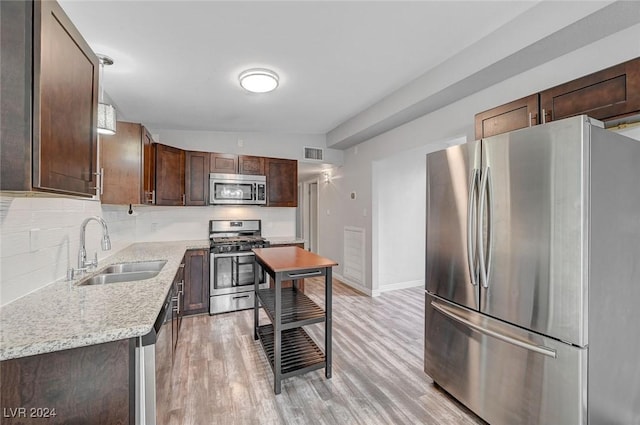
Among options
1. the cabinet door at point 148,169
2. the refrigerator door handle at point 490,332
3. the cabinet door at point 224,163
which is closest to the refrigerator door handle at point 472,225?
the refrigerator door handle at point 490,332

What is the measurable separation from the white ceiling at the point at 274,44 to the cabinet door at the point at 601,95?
62 cm

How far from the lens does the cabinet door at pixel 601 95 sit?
1.53m

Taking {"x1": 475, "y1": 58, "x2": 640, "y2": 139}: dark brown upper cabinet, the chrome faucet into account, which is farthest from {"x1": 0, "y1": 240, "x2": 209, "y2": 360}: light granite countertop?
{"x1": 475, "y1": 58, "x2": 640, "y2": 139}: dark brown upper cabinet

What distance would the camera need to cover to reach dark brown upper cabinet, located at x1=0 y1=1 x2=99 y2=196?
0.93 meters

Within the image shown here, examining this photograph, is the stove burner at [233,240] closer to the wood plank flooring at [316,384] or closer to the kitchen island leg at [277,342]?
the wood plank flooring at [316,384]

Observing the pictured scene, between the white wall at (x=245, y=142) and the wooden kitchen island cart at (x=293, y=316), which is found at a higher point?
the white wall at (x=245, y=142)

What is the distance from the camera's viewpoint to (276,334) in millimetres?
2170

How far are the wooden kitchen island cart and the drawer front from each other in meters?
1.19

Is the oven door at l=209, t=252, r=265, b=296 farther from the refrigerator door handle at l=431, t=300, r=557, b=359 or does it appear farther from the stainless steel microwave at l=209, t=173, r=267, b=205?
the refrigerator door handle at l=431, t=300, r=557, b=359

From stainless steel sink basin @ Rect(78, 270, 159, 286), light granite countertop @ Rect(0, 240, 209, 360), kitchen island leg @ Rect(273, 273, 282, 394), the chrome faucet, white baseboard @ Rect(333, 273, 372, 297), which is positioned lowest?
white baseboard @ Rect(333, 273, 372, 297)

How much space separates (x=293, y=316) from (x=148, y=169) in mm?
2388

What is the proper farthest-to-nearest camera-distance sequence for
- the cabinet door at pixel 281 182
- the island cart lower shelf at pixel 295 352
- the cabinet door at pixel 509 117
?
the cabinet door at pixel 281 182 → the island cart lower shelf at pixel 295 352 → the cabinet door at pixel 509 117

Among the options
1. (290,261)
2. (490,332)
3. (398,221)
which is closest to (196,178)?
(290,261)

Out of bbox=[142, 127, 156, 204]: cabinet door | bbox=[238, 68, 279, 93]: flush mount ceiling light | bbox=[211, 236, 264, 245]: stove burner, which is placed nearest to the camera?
bbox=[238, 68, 279, 93]: flush mount ceiling light
